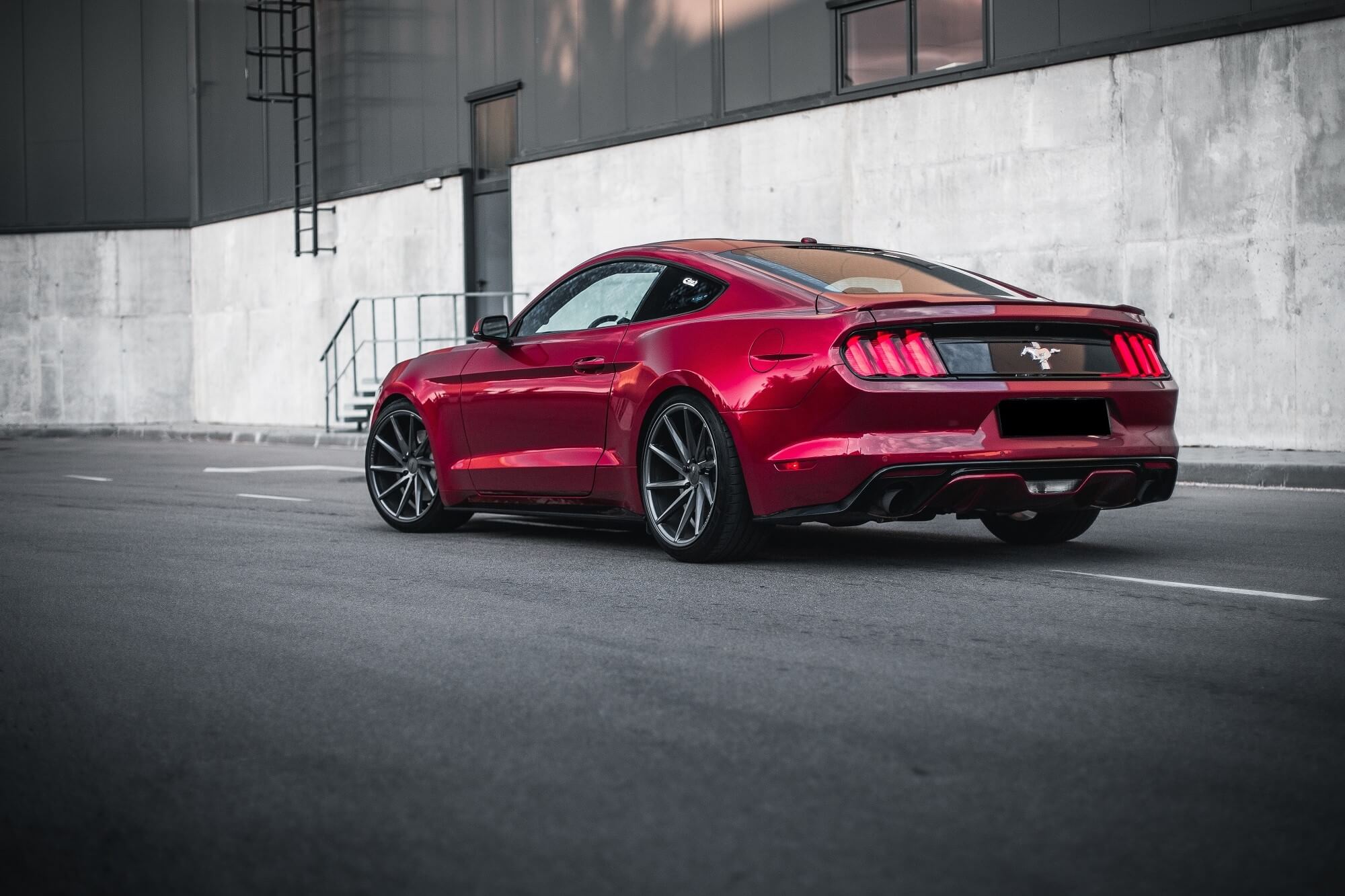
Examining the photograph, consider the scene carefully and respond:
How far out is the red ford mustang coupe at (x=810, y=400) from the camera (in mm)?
5766

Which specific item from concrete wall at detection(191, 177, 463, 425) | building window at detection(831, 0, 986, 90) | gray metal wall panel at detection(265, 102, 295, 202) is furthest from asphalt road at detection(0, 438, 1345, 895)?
gray metal wall panel at detection(265, 102, 295, 202)

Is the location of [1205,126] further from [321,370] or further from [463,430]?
[321,370]

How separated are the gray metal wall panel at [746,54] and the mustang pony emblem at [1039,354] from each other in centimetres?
1234

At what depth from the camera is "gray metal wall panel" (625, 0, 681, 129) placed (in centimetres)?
1916

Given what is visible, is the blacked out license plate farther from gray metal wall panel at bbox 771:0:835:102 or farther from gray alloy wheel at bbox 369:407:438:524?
Answer: gray metal wall panel at bbox 771:0:835:102

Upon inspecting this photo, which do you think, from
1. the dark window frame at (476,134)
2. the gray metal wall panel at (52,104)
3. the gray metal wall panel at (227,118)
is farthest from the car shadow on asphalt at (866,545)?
the gray metal wall panel at (52,104)

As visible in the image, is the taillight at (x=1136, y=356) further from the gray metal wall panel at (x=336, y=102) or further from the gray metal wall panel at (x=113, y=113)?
the gray metal wall panel at (x=113, y=113)

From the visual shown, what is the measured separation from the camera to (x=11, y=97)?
96.1 ft

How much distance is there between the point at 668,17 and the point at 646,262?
12.8m

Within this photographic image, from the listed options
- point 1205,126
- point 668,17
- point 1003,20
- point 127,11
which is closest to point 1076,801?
point 1205,126

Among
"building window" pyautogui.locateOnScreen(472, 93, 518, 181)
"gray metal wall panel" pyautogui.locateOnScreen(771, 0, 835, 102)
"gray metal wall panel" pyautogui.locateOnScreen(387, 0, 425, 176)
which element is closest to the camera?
"gray metal wall panel" pyautogui.locateOnScreen(771, 0, 835, 102)

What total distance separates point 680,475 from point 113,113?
84.0ft

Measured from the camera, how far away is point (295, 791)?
3158 mm

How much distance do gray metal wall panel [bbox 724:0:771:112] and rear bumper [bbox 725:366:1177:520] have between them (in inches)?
491
